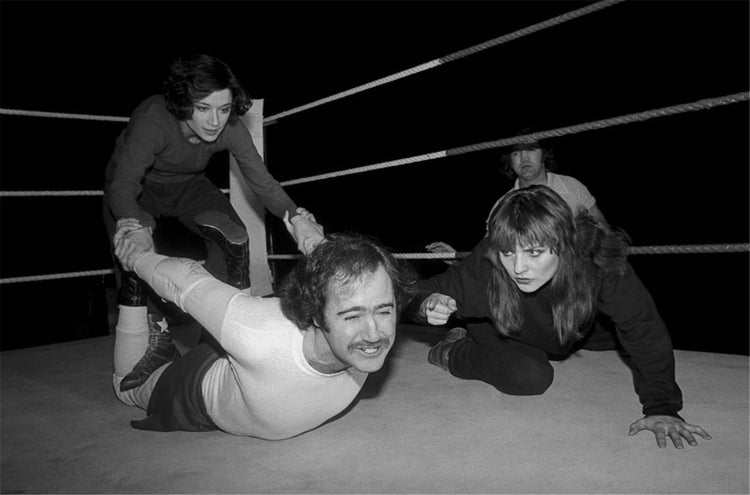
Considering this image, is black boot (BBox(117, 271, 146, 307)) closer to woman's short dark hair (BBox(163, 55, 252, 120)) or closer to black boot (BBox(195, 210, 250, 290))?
black boot (BBox(195, 210, 250, 290))

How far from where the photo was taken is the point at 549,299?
1.25 metres

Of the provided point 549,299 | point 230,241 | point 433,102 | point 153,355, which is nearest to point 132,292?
point 153,355

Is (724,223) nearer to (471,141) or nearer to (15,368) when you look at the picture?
(471,141)

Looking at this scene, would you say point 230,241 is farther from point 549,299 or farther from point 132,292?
point 549,299

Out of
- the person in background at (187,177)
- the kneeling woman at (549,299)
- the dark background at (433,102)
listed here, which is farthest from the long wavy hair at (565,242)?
the dark background at (433,102)

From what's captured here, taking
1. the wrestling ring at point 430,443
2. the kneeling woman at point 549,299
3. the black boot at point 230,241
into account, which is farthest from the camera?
the black boot at point 230,241

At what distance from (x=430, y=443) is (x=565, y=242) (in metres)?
0.46

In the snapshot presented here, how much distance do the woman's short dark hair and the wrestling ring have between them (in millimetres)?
629

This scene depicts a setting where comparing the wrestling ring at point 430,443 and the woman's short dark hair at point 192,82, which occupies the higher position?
the woman's short dark hair at point 192,82

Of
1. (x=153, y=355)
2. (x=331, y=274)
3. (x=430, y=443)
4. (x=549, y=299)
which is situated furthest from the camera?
(x=153, y=355)

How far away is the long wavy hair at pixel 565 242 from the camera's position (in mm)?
1143

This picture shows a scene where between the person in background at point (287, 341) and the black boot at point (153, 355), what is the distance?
0.14 metres

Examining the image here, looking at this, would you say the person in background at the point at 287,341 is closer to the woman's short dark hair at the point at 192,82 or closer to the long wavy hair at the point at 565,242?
the long wavy hair at the point at 565,242

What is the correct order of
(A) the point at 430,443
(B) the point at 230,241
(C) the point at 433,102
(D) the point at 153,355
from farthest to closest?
(C) the point at 433,102, (B) the point at 230,241, (D) the point at 153,355, (A) the point at 430,443
